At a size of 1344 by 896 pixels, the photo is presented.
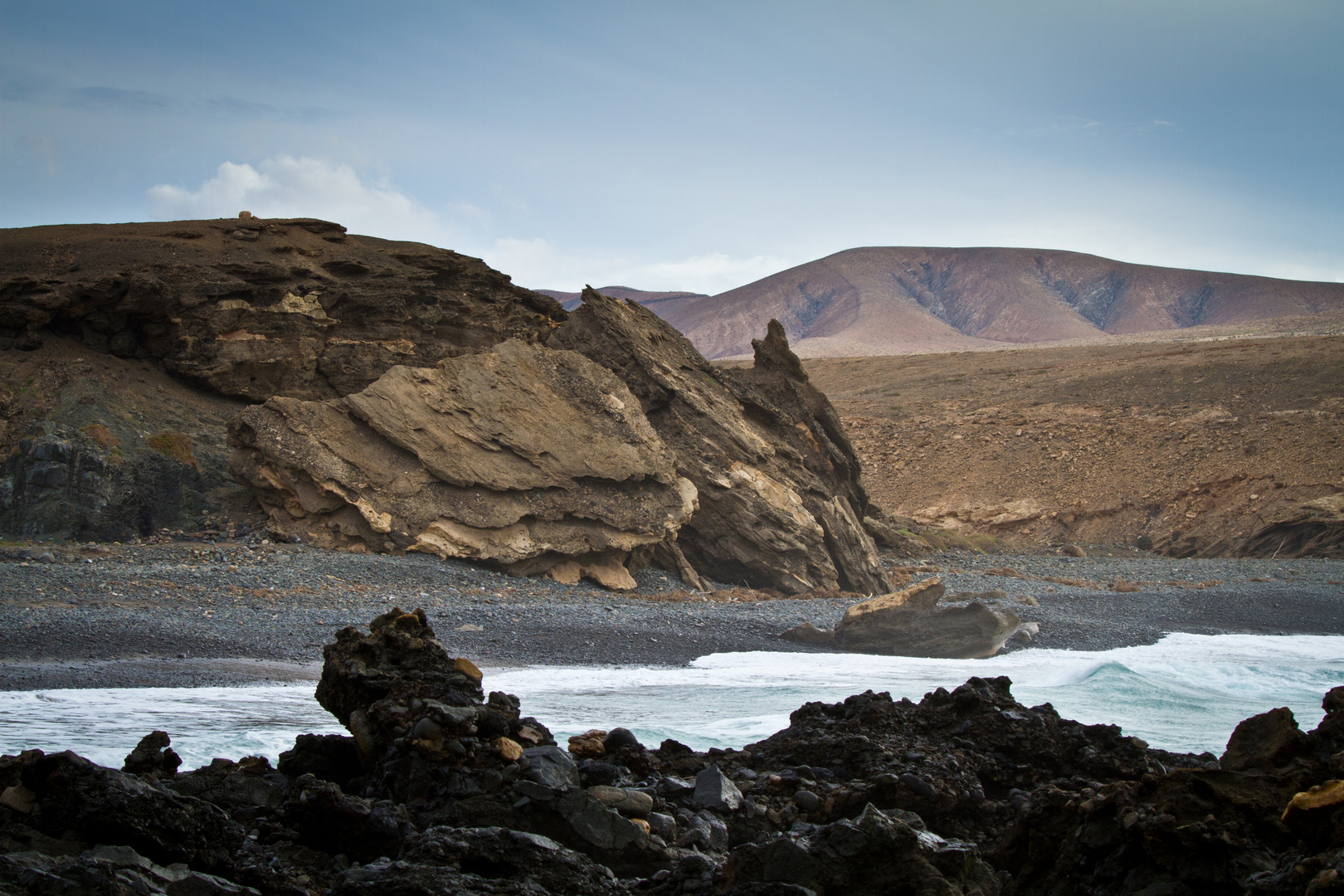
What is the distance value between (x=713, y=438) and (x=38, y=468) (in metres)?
12.8

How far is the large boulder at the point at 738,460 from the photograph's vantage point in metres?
19.9

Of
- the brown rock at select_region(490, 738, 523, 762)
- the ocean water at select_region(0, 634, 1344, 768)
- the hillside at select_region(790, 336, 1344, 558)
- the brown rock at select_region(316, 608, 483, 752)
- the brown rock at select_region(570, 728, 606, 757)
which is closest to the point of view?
the brown rock at select_region(490, 738, 523, 762)

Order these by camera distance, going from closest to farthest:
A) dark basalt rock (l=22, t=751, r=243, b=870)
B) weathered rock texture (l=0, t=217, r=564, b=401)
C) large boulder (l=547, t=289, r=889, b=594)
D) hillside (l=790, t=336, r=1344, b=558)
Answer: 1. dark basalt rock (l=22, t=751, r=243, b=870)
2. large boulder (l=547, t=289, r=889, b=594)
3. weathered rock texture (l=0, t=217, r=564, b=401)
4. hillside (l=790, t=336, r=1344, b=558)

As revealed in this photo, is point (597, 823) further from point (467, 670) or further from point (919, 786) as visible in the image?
point (467, 670)

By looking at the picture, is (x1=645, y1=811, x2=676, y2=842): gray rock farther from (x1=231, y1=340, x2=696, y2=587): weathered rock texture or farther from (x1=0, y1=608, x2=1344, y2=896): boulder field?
(x1=231, y1=340, x2=696, y2=587): weathered rock texture

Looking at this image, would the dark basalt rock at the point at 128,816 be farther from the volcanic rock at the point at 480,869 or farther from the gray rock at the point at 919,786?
the gray rock at the point at 919,786

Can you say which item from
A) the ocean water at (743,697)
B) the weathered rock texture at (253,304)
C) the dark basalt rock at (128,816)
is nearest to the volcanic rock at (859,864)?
the dark basalt rock at (128,816)

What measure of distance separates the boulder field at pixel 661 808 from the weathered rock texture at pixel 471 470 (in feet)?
35.2

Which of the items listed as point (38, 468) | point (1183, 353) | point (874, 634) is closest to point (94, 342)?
point (38, 468)

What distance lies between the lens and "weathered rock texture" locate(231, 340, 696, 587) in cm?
1766

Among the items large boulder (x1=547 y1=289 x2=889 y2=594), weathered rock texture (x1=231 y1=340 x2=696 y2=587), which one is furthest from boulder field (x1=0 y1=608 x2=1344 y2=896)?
large boulder (x1=547 y1=289 x2=889 y2=594)

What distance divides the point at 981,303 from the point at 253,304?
169 meters

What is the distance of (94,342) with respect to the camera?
809 inches

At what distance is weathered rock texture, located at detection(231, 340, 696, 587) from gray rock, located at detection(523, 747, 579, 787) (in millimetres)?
12257
